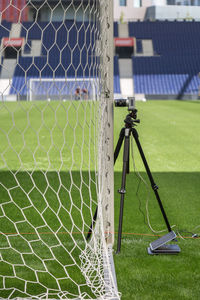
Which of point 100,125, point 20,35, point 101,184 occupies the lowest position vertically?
point 101,184

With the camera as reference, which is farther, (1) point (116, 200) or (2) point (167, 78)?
(2) point (167, 78)

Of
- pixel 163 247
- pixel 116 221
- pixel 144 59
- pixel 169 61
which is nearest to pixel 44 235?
pixel 116 221

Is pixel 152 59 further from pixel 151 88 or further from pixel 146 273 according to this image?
pixel 146 273

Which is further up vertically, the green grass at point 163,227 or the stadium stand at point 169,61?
the stadium stand at point 169,61

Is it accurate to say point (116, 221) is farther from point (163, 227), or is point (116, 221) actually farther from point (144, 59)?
point (144, 59)

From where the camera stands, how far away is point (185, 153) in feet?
23.9

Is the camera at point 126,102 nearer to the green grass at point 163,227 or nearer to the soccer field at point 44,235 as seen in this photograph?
the soccer field at point 44,235

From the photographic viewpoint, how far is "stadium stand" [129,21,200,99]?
26.3 m

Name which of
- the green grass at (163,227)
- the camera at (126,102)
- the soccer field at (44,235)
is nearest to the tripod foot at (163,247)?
the green grass at (163,227)

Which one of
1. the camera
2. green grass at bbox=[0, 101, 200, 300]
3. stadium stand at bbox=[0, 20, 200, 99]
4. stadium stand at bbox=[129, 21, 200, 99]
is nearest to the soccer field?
green grass at bbox=[0, 101, 200, 300]

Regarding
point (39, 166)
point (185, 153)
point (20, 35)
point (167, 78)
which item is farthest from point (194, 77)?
point (39, 166)

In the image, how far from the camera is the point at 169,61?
28.7 m

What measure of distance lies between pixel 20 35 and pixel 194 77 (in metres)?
12.1

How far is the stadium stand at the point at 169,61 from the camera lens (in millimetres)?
26328
